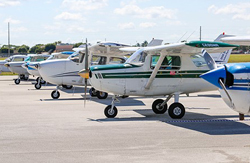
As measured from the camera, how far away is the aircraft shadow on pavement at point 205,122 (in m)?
10.1

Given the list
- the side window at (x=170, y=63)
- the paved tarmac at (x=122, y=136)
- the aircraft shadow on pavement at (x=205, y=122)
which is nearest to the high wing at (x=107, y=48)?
the paved tarmac at (x=122, y=136)

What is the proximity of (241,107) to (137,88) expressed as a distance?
174 inches

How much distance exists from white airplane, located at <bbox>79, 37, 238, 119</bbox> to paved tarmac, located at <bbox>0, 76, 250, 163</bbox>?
0.67 meters

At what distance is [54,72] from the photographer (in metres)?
18.8

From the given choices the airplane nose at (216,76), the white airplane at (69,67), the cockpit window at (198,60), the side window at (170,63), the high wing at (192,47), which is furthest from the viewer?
the white airplane at (69,67)

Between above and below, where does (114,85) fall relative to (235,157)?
above

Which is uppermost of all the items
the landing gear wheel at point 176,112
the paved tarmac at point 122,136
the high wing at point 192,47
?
the high wing at point 192,47

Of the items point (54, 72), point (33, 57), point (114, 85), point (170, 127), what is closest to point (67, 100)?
point (54, 72)

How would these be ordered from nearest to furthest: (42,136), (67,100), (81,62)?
1. (42,136)
2. (67,100)
3. (81,62)

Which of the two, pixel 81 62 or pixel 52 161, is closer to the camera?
pixel 52 161

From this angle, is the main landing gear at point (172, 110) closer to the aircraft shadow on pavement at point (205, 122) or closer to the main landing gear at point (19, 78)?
the aircraft shadow on pavement at point (205, 122)

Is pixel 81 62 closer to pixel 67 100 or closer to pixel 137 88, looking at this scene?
pixel 67 100

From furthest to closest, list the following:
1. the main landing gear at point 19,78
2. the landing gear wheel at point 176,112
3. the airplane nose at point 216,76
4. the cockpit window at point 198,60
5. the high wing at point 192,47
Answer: the main landing gear at point 19,78, the cockpit window at point 198,60, the landing gear wheel at point 176,112, the high wing at point 192,47, the airplane nose at point 216,76

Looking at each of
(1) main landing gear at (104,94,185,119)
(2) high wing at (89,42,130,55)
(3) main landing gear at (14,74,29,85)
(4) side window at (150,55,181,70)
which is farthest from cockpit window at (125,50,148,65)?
(3) main landing gear at (14,74,29,85)
